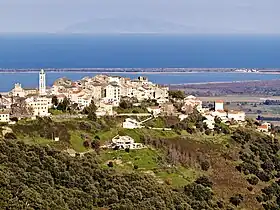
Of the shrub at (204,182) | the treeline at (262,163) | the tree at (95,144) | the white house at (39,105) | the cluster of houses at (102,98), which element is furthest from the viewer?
the cluster of houses at (102,98)

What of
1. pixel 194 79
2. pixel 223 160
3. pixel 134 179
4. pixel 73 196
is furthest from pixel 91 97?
pixel 194 79

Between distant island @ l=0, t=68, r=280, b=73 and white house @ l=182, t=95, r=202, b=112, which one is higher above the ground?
white house @ l=182, t=95, r=202, b=112

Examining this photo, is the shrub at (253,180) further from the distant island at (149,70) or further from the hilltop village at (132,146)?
the distant island at (149,70)

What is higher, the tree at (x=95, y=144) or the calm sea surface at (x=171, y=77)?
the tree at (x=95, y=144)

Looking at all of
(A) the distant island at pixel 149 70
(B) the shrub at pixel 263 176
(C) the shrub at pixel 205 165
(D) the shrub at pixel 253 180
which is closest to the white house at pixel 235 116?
(B) the shrub at pixel 263 176

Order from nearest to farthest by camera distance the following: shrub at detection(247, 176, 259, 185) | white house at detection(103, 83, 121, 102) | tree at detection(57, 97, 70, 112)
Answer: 1. shrub at detection(247, 176, 259, 185)
2. tree at detection(57, 97, 70, 112)
3. white house at detection(103, 83, 121, 102)

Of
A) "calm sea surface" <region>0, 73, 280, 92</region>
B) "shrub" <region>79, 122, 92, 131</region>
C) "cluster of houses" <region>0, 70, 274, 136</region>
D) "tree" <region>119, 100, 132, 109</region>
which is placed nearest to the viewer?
"shrub" <region>79, 122, 92, 131</region>

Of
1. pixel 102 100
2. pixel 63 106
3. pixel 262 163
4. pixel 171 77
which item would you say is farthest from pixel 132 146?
pixel 171 77

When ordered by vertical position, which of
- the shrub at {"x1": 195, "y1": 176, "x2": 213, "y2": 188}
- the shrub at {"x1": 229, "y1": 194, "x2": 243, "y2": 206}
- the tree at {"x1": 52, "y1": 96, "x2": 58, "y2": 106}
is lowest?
the shrub at {"x1": 229, "y1": 194, "x2": 243, "y2": 206}

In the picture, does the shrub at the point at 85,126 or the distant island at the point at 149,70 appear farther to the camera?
the distant island at the point at 149,70

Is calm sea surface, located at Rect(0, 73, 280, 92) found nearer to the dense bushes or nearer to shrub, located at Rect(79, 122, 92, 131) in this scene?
shrub, located at Rect(79, 122, 92, 131)

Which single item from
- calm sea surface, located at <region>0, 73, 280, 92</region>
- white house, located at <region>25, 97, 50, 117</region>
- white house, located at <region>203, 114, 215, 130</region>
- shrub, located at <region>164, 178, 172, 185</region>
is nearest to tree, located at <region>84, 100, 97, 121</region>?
white house, located at <region>25, 97, 50, 117</region>
